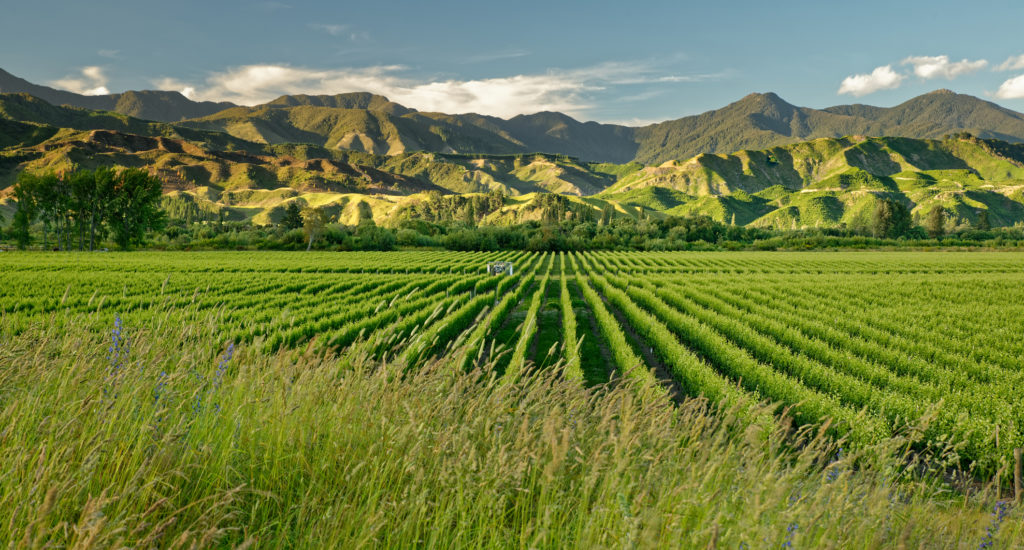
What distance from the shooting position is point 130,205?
8656 cm

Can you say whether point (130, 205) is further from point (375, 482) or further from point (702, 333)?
point (375, 482)

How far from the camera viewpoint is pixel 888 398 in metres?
10.3

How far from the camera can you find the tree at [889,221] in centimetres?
15693

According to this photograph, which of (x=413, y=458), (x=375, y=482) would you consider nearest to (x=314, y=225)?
(x=375, y=482)

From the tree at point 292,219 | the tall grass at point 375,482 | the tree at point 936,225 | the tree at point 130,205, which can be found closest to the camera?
the tall grass at point 375,482

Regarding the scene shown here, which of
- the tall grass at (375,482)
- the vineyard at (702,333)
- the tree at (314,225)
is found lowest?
the vineyard at (702,333)

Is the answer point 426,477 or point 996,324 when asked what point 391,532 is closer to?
point 426,477

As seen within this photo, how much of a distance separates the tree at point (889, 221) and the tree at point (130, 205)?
690ft

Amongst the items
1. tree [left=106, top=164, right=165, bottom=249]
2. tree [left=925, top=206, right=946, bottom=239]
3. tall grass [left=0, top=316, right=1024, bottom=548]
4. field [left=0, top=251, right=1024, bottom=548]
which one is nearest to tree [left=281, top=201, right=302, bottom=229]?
tree [left=106, top=164, right=165, bottom=249]

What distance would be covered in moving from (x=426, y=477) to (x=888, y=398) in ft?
38.6

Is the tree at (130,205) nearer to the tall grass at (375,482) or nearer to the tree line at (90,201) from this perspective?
the tree line at (90,201)

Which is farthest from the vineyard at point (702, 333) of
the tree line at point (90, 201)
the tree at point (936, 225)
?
the tree at point (936, 225)

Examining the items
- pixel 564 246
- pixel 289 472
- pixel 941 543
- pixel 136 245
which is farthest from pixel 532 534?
pixel 564 246

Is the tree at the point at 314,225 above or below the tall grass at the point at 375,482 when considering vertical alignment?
above
